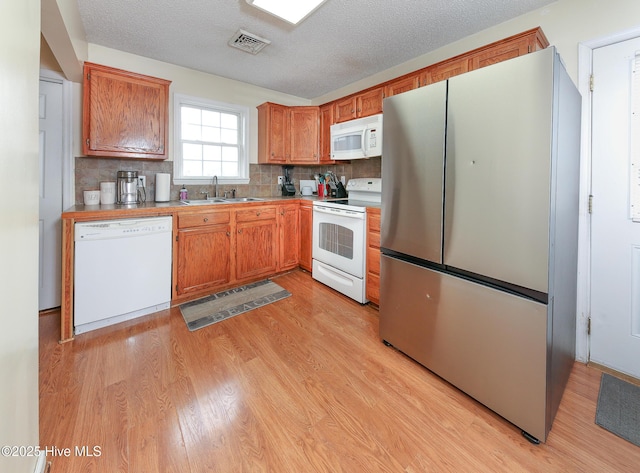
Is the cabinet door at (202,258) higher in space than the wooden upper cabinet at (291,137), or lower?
lower

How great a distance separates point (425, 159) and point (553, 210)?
70 centimetres

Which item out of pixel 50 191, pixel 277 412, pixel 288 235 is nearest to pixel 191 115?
pixel 50 191

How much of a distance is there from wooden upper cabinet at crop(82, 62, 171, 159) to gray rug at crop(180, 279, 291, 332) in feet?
5.04

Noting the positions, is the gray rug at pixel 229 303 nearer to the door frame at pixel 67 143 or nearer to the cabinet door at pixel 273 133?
the door frame at pixel 67 143

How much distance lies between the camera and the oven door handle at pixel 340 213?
285 centimetres

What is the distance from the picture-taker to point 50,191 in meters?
2.64

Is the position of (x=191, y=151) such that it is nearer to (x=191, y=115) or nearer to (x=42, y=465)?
(x=191, y=115)

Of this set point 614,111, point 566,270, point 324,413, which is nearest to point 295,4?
point 614,111

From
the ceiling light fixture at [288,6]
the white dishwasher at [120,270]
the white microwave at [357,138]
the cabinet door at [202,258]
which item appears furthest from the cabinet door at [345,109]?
the white dishwasher at [120,270]

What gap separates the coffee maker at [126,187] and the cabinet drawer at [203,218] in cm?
60

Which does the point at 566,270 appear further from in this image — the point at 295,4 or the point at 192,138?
the point at 192,138

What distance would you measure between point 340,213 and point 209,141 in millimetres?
1958

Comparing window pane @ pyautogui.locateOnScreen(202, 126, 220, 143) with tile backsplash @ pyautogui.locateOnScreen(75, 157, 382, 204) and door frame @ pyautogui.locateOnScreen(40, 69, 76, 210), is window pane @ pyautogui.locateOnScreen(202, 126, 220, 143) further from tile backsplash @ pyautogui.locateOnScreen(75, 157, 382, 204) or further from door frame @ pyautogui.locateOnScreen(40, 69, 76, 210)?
door frame @ pyautogui.locateOnScreen(40, 69, 76, 210)

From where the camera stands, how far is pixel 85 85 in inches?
98.8
